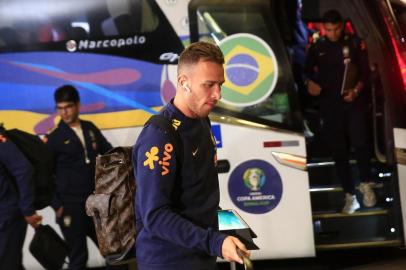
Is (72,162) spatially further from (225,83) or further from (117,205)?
(117,205)

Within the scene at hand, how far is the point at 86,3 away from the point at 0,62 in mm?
866

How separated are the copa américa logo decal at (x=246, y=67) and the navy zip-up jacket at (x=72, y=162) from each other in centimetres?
114

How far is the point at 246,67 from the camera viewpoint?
5156 millimetres

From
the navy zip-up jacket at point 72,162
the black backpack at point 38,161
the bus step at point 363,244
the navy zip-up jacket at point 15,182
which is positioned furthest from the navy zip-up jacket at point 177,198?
the bus step at point 363,244

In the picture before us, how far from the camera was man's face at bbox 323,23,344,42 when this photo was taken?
19.0ft

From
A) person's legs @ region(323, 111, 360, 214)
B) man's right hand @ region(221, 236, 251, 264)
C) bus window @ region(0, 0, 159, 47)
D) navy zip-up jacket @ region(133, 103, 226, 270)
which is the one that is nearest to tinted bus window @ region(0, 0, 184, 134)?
bus window @ region(0, 0, 159, 47)

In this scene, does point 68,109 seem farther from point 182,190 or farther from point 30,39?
point 182,190

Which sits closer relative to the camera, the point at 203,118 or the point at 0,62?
the point at 203,118

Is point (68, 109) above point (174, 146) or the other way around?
above

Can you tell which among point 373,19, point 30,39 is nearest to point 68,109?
point 30,39

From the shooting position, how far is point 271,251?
5242 mm

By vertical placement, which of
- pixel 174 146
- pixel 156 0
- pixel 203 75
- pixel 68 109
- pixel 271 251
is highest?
pixel 156 0

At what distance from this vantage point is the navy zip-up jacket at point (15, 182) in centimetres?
422

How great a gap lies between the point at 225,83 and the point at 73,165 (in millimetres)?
1371
